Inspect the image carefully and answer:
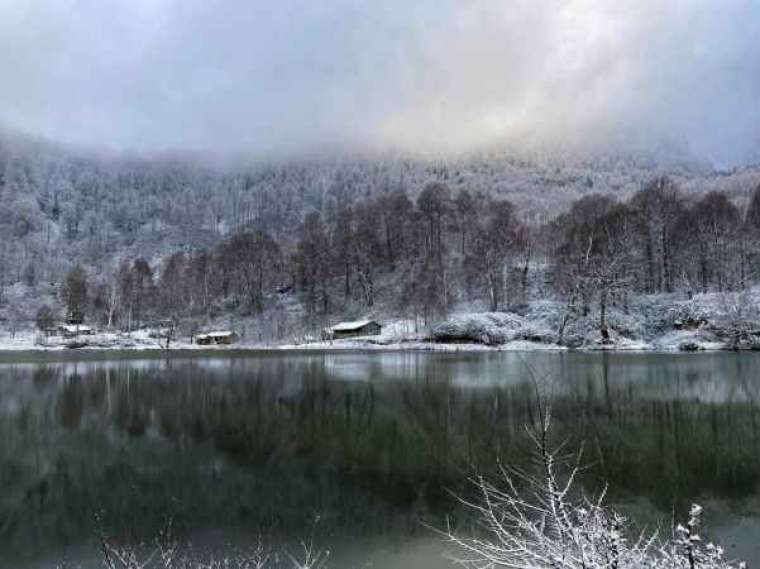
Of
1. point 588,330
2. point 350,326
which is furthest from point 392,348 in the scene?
point 588,330

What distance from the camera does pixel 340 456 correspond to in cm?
1962

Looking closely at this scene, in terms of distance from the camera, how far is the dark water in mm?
13031

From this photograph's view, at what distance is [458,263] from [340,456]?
97263mm

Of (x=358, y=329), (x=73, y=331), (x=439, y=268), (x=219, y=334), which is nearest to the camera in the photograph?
(x=358, y=329)

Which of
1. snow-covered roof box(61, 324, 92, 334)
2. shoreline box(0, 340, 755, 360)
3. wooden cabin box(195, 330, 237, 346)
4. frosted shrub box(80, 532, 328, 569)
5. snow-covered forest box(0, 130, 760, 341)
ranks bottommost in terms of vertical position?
frosted shrub box(80, 532, 328, 569)

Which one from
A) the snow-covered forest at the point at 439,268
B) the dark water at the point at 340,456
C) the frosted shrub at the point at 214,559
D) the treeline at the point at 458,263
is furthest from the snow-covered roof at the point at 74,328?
the frosted shrub at the point at 214,559

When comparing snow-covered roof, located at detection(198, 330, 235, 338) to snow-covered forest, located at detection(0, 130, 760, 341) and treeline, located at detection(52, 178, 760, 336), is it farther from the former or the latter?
treeline, located at detection(52, 178, 760, 336)

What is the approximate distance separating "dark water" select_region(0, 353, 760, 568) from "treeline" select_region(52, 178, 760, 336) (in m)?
52.9

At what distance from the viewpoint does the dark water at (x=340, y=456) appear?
13.0 meters

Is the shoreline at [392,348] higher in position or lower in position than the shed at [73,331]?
lower

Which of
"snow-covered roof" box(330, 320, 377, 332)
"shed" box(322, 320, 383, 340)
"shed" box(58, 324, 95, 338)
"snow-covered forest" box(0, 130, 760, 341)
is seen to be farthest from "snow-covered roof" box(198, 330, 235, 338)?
"shed" box(58, 324, 95, 338)

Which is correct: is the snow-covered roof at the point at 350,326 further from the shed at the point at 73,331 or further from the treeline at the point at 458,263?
the shed at the point at 73,331

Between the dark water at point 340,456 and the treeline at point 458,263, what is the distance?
5294cm

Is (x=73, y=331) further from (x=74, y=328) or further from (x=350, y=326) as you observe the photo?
(x=350, y=326)
